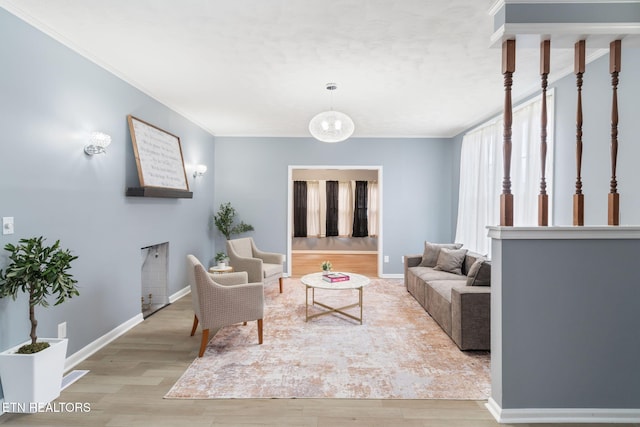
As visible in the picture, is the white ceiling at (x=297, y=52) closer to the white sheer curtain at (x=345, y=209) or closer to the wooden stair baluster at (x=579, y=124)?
the wooden stair baluster at (x=579, y=124)

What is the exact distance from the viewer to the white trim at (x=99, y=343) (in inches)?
111

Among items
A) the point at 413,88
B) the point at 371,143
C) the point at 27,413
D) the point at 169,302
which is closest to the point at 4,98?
the point at 27,413

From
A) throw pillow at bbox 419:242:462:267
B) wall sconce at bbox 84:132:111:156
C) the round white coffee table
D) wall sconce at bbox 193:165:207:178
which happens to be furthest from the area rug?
wall sconce at bbox 193:165:207:178

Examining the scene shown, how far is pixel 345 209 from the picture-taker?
9.58 m

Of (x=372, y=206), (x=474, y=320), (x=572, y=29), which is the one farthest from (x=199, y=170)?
(x=372, y=206)

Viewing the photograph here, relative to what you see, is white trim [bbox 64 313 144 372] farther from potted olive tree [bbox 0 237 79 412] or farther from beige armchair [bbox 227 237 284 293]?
beige armchair [bbox 227 237 284 293]

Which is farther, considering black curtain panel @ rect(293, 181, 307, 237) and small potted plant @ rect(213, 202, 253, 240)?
black curtain panel @ rect(293, 181, 307, 237)

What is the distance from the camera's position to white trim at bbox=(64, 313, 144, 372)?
9.21ft

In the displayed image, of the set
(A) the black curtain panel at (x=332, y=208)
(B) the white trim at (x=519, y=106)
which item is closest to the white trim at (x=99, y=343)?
(B) the white trim at (x=519, y=106)

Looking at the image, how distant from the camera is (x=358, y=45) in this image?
2.82m

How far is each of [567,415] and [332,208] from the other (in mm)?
7627

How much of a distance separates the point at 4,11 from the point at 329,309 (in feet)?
12.8

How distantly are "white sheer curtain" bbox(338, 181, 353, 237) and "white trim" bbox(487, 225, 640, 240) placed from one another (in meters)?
7.44

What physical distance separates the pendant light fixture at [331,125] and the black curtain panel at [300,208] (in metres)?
5.75
